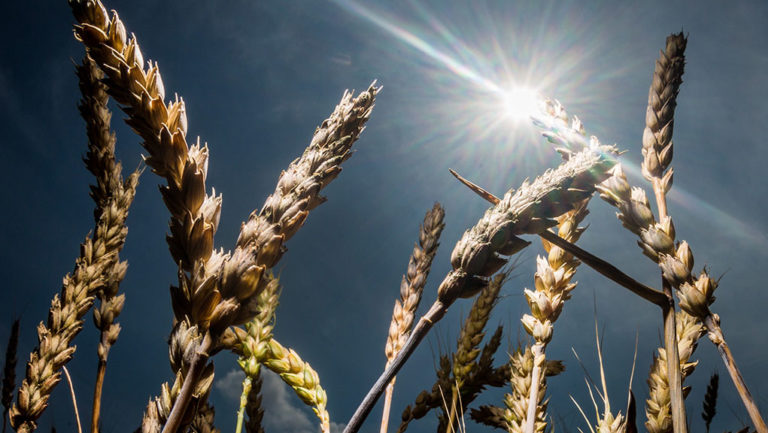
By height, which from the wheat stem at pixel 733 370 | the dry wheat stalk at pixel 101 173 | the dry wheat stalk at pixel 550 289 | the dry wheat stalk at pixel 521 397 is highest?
the dry wheat stalk at pixel 101 173

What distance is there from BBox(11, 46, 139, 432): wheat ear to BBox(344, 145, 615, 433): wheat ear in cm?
145

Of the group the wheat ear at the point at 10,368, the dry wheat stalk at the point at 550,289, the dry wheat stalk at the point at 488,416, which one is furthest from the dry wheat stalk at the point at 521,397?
the wheat ear at the point at 10,368

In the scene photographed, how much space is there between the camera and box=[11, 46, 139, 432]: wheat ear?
1.28m

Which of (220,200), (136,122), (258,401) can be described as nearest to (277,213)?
(220,200)

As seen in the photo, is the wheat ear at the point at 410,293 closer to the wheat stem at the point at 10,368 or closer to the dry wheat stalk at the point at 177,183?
the dry wheat stalk at the point at 177,183

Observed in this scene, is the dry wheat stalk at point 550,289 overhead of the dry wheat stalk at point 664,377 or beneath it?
overhead

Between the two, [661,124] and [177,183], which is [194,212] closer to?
[177,183]

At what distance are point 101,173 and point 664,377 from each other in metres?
2.28

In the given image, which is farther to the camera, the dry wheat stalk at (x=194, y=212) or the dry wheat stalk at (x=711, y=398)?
the dry wheat stalk at (x=711, y=398)

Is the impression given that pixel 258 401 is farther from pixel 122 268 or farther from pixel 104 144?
pixel 104 144

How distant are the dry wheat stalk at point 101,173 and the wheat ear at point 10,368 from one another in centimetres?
88

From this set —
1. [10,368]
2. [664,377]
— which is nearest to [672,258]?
[664,377]

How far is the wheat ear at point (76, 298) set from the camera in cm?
128

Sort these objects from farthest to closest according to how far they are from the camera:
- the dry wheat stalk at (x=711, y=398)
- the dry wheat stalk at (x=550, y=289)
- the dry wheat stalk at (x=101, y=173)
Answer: the dry wheat stalk at (x=711, y=398) < the dry wheat stalk at (x=101, y=173) < the dry wheat stalk at (x=550, y=289)
